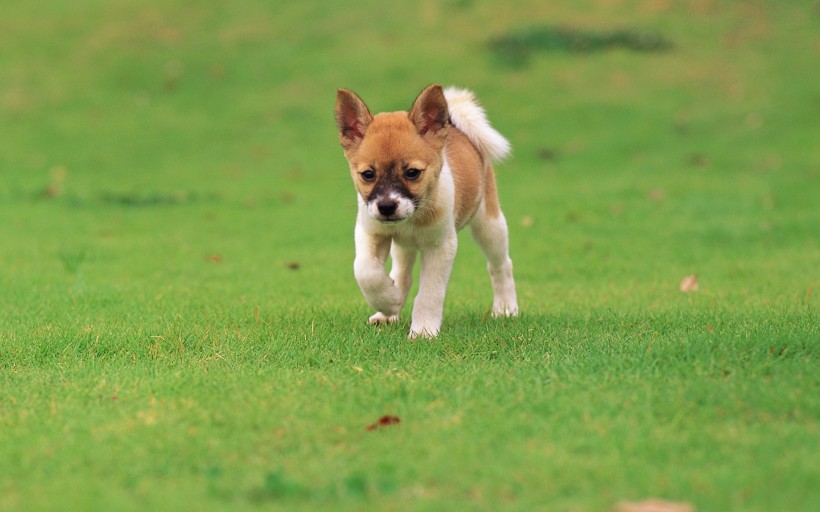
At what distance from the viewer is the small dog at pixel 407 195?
5656mm

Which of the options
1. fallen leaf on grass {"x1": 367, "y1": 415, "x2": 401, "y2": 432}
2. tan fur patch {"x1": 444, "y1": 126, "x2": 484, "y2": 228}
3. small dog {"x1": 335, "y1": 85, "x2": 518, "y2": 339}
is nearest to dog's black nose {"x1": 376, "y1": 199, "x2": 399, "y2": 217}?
small dog {"x1": 335, "y1": 85, "x2": 518, "y2": 339}

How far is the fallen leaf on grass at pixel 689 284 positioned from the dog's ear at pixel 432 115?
2.87 meters

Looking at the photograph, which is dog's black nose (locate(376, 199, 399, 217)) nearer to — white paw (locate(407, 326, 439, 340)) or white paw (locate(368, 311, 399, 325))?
white paw (locate(407, 326, 439, 340))

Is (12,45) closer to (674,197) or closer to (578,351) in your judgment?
(674,197)

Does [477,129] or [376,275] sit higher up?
[477,129]

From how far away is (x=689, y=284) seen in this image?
8086 millimetres

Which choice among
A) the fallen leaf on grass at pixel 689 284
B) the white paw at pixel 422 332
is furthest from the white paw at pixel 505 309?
the fallen leaf on grass at pixel 689 284

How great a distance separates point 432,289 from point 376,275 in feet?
1.14

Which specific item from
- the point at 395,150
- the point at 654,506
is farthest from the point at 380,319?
the point at 654,506

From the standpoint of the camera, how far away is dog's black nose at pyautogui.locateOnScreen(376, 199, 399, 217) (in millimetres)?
5414

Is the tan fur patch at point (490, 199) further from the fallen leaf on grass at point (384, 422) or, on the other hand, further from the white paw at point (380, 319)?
the fallen leaf on grass at point (384, 422)

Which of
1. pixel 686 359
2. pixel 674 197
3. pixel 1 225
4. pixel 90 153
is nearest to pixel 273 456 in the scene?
pixel 686 359

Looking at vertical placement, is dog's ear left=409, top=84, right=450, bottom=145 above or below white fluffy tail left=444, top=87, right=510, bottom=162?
above

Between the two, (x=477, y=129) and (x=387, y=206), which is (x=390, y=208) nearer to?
(x=387, y=206)
